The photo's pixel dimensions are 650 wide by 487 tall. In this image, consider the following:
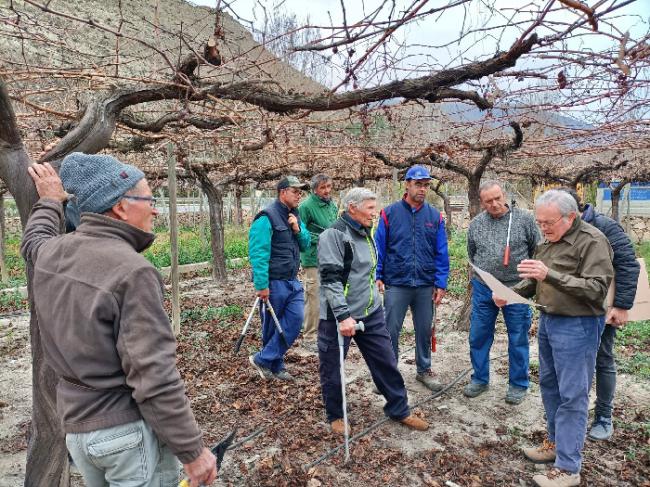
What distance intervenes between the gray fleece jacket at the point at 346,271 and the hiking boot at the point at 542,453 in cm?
158

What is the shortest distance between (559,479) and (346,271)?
205cm

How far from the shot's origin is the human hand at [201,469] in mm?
Answer: 1838

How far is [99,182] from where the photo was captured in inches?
74.5

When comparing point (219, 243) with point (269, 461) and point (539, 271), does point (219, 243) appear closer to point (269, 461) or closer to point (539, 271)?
point (269, 461)

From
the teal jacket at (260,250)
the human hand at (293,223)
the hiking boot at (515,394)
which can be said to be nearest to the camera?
the hiking boot at (515,394)

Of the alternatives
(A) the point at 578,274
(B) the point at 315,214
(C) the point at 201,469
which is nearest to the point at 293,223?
(B) the point at 315,214

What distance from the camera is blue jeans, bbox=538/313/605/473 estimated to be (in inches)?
123

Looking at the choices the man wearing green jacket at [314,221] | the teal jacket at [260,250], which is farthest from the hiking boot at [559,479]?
the man wearing green jacket at [314,221]

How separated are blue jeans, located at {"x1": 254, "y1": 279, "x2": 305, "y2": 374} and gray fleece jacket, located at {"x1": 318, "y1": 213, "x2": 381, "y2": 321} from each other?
127 centimetres

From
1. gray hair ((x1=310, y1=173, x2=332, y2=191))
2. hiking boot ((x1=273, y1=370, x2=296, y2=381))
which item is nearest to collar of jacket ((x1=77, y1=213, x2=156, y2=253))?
hiking boot ((x1=273, y1=370, x2=296, y2=381))

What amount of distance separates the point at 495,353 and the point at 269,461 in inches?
144

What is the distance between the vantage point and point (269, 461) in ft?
11.9

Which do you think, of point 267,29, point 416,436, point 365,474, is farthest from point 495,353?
point 267,29

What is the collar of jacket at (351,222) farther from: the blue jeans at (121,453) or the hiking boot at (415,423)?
the blue jeans at (121,453)
